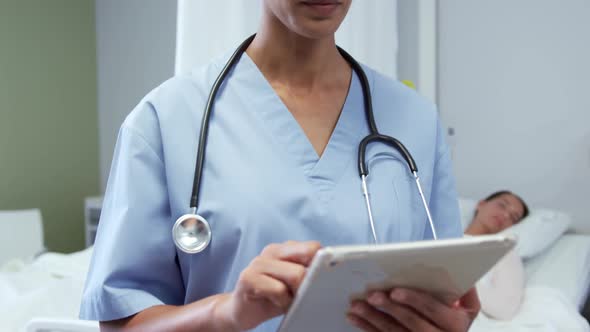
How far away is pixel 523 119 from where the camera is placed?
7.87 ft

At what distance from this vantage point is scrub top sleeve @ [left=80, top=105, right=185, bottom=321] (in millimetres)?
672

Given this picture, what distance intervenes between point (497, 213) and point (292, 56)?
5.39ft

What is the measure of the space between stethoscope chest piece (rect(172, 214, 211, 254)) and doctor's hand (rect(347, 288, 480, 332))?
0.59ft

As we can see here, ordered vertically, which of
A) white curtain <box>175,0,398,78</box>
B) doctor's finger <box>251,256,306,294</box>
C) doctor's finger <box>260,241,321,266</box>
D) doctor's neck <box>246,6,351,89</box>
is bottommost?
doctor's finger <box>251,256,306,294</box>

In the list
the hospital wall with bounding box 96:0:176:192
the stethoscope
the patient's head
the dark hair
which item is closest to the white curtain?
the stethoscope

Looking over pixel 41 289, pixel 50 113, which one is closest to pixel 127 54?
pixel 50 113

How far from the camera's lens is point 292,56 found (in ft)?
2.53

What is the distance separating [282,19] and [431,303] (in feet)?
1.10

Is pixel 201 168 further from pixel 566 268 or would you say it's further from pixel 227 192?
pixel 566 268

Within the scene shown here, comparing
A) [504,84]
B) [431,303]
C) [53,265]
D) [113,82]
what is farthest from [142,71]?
[431,303]

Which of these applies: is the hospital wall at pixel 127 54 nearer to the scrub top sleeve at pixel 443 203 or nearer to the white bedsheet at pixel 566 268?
the white bedsheet at pixel 566 268

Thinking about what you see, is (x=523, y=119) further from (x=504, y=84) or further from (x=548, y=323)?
(x=548, y=323)

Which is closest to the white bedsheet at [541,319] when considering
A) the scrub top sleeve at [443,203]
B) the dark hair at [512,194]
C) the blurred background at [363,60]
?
the dark hair at [512,194]

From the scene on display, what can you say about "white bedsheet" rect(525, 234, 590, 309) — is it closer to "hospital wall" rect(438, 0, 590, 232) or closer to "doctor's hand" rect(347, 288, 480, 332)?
"hospital wall" rect(438, 0, 590, 232)
